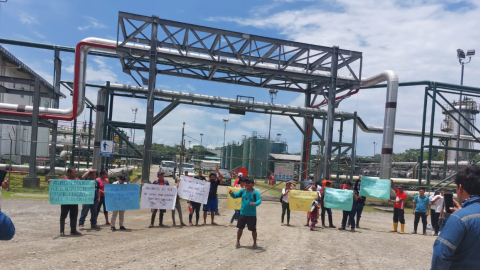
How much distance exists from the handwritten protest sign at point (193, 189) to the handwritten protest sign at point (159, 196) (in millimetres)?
290

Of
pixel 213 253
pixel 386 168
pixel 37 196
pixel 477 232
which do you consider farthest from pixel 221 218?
pixel 477 232

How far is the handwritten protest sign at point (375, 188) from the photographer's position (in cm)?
1452

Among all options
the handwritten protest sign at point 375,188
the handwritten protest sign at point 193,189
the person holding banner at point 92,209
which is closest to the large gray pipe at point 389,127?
the handwritten protest sign at point 375,188

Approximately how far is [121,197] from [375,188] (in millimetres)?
9221

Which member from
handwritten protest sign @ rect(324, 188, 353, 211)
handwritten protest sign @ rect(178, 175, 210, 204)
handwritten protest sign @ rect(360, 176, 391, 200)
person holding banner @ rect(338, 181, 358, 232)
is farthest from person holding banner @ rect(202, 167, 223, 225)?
handwritten protest sign @ rect(360, 176, 391, 200)

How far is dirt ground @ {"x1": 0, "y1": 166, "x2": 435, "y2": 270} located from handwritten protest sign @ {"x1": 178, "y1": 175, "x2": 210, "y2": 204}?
992 millimetres

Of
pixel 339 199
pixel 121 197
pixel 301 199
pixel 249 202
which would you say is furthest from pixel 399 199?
pixel 121 197

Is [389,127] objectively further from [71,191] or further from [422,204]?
[71,191]

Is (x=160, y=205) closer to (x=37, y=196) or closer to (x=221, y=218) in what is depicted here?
(x=221, y=218)

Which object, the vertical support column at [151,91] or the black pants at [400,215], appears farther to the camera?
the vertical support column at [151,91]

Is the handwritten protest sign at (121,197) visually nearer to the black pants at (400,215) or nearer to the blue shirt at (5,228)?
the blue shirt at (5,228)

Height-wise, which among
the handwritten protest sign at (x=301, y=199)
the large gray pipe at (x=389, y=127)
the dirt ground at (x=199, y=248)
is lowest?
the dirt ground at (x=199, y=248)

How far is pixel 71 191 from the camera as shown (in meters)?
10.3

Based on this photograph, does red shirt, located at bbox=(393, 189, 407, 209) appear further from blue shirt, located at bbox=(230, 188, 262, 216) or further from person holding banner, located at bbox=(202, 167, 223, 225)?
blue shirt, located at bbox=(230, 188, 262, 216)
